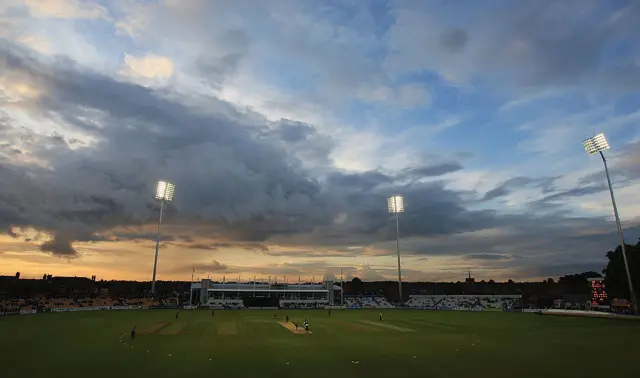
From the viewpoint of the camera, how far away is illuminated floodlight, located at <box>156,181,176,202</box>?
110 meters

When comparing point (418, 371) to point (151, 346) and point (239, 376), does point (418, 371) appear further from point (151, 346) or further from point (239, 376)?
point (151, 346)

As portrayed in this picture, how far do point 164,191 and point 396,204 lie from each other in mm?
68893

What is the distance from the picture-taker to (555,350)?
39812 millimetres

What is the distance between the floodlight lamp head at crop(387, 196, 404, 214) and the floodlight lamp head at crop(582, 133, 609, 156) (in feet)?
184

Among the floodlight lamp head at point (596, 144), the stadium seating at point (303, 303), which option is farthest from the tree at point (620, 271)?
the stadium seating at point (303, 303)

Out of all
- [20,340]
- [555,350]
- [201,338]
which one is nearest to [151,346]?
[201,338]

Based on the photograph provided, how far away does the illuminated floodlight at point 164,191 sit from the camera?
110 meters

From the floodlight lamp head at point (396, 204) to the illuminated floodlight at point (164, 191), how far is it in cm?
6589

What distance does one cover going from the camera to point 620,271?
315 feet

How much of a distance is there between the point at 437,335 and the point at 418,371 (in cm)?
2667

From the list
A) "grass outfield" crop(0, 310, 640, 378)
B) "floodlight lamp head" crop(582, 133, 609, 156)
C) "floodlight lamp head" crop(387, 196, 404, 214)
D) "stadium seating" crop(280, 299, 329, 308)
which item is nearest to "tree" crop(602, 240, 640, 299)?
"floodlight lamp head" crop(582, 133, 609, 156)

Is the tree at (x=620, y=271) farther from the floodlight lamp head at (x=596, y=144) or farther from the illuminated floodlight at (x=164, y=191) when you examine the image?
the illuminated floodlight at (x=164, y=191)

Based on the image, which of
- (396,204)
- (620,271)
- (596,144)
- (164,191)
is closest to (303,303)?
(396,204)

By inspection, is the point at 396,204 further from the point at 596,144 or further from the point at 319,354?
the point at 319,354
